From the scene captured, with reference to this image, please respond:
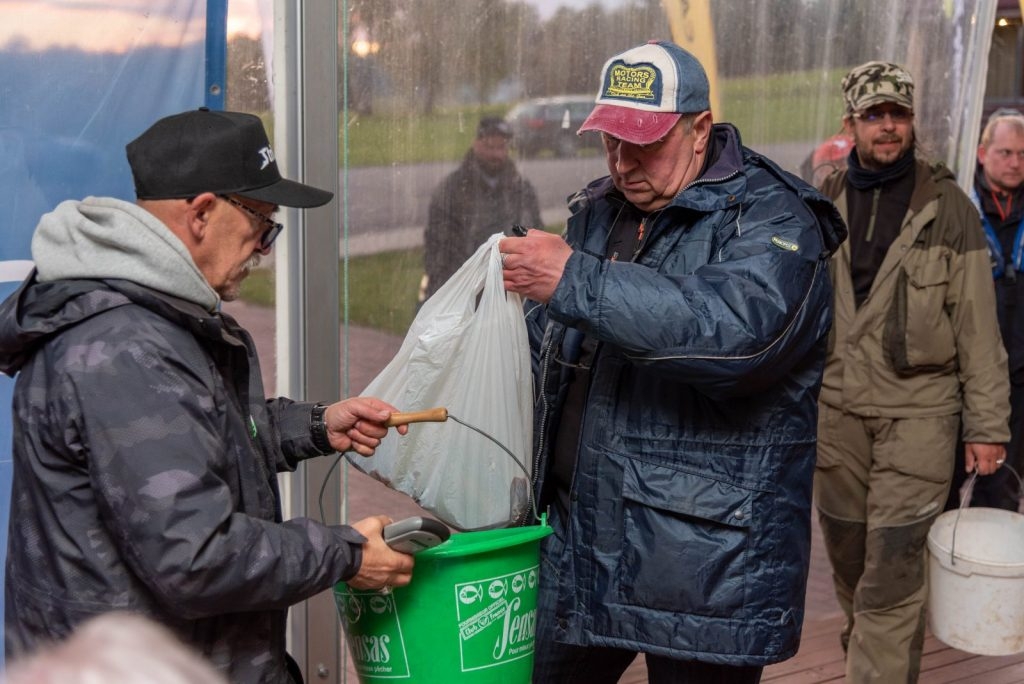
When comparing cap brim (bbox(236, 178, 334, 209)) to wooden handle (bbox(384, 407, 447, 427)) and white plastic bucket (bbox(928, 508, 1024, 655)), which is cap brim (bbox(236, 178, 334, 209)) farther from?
white plastic bucket (bbox(928, 508, 1024, 655))

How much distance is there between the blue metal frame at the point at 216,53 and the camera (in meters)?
3.05

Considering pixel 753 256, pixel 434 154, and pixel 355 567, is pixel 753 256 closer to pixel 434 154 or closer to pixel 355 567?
pixel 355 567

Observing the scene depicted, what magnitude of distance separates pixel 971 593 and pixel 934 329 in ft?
2.68

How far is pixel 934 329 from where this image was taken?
3.87 m

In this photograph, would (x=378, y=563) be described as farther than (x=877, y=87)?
No

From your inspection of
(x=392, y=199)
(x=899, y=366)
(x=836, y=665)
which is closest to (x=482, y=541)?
(x=392, y=199)

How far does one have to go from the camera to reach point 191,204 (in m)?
2.05

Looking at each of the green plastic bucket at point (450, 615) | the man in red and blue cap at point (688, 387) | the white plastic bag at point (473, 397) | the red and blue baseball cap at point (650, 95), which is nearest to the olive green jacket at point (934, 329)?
the man in red and blue cap at point (688, 387)

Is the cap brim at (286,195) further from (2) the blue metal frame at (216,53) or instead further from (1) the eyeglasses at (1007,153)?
(1) the eyeglasses at (1007,153)

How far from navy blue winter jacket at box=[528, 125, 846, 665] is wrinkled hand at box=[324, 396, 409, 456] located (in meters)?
0.40

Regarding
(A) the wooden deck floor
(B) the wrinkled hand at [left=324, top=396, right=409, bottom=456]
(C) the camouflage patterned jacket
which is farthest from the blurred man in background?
(C) the camouflage patterned jacket

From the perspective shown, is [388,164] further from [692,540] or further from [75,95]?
[692,540]

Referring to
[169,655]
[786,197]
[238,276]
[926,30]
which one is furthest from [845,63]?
[169,655]

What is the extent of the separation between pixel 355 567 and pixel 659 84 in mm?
1168
